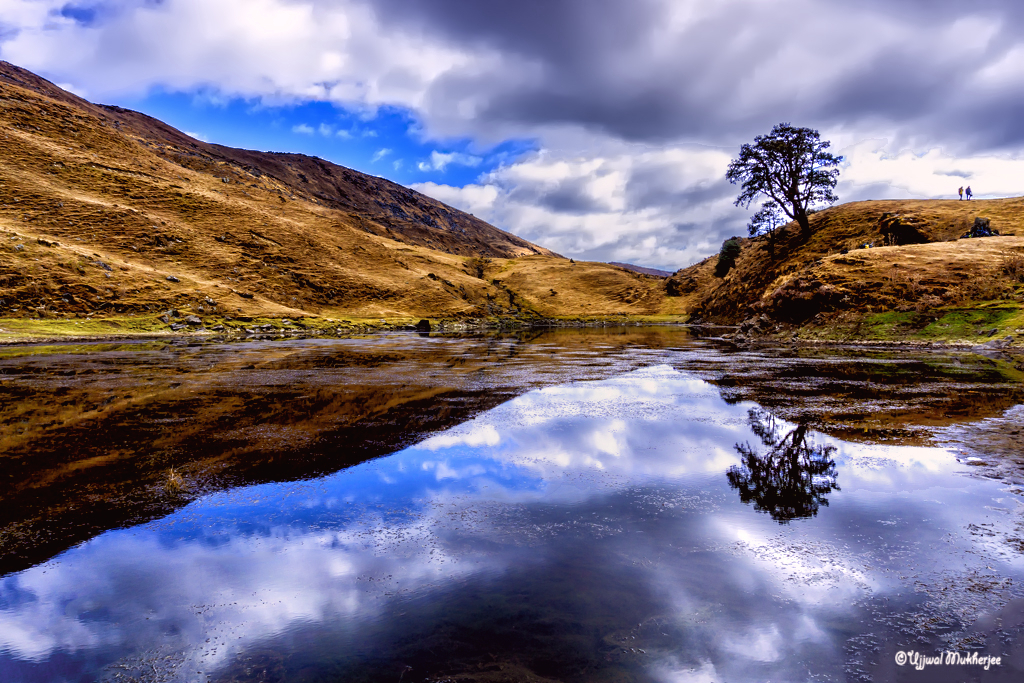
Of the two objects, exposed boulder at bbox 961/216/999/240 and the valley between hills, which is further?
exposed boulder at bbox 961/216/999/240

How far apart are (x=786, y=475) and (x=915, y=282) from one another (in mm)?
32330

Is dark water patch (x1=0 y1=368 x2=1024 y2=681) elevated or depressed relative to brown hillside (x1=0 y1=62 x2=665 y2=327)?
depressed

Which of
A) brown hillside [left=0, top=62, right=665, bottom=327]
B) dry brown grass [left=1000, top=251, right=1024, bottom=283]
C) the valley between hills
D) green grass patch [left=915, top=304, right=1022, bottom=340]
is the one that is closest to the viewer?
green grass patch [left=915, top=304, right=1022, bottom=340]

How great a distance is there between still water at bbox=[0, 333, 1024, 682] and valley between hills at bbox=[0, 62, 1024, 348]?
2756cm

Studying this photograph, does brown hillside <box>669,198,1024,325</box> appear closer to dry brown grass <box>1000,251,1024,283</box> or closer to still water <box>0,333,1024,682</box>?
dry brown grass <box>1000,251,1024,283</box>

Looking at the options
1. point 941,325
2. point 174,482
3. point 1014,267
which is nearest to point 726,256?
point 1014,267

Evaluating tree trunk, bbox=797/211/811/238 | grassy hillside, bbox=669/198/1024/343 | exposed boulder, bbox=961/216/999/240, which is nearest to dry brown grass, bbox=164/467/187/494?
grassy hillside, bbox=669/198/1024/343

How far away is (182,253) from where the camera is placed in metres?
70.2

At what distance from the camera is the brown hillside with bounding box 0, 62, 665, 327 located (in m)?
52.4

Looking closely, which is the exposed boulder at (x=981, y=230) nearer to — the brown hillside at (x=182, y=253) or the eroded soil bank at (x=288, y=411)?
the eroded soil bank at (x=288, y=411)

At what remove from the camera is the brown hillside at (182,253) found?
172 ft

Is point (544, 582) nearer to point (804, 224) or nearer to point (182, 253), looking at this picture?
point (804, 224)

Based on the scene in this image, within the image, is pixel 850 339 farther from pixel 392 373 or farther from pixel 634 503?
pixel 634 503

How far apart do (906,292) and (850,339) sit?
4335 mm
